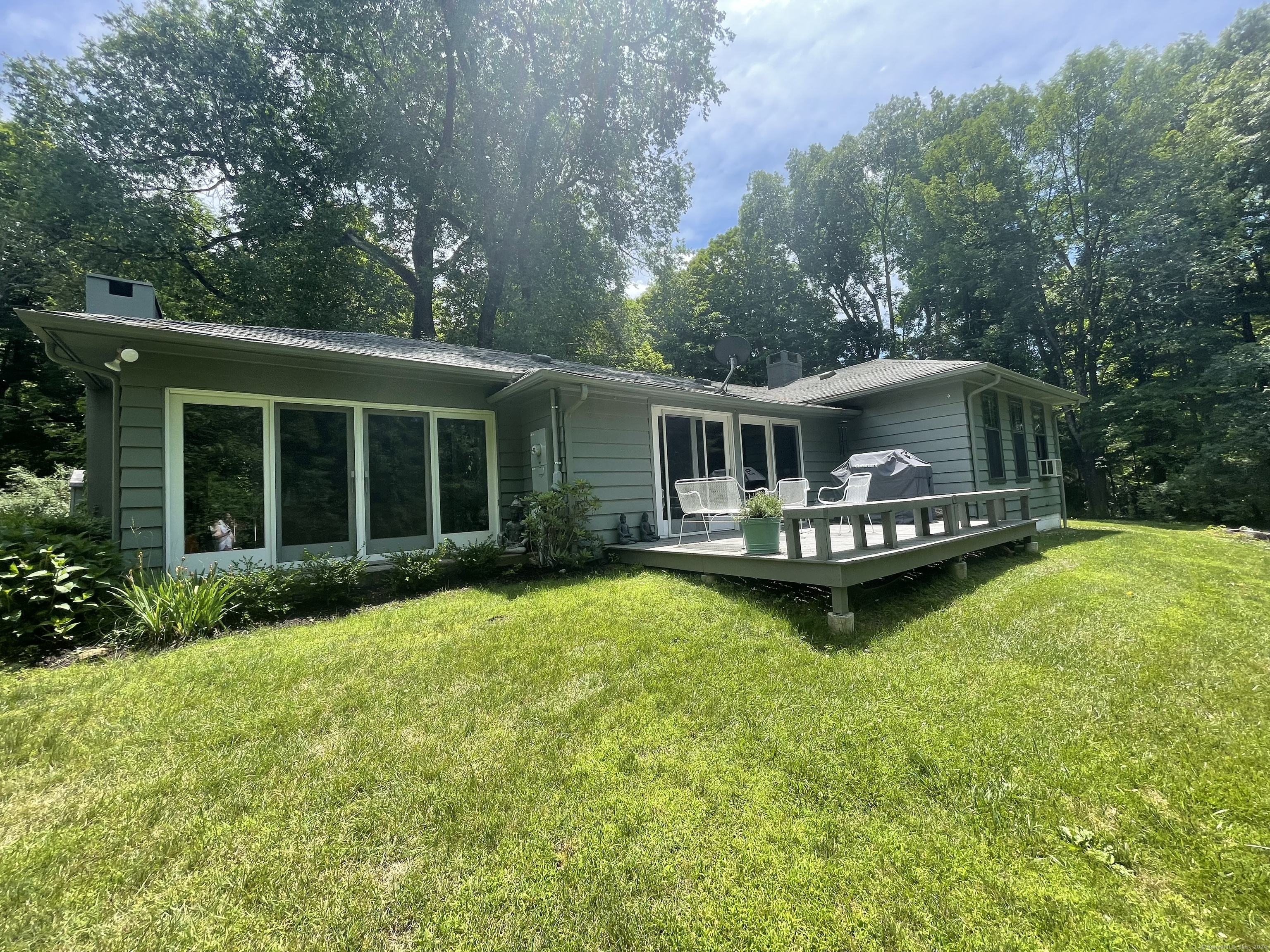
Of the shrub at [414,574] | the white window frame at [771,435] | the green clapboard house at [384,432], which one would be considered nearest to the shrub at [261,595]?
the shrub at [414,574]

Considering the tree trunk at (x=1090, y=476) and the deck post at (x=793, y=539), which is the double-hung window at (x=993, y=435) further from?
the tree trunk at (x=1090, y=476)

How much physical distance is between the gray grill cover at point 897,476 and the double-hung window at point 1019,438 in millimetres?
3676

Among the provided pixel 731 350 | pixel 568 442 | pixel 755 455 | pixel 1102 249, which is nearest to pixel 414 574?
pixel 568 442

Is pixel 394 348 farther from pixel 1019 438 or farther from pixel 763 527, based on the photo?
pixel 1019 438

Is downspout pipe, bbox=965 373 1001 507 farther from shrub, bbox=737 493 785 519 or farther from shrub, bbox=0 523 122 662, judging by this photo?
shrub, bbox=0 523 122 662

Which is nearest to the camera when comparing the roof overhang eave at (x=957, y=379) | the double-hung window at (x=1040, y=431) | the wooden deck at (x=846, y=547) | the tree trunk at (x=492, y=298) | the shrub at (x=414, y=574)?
the wooden deck at (x=846, y=547)

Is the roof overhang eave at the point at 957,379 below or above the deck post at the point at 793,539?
above

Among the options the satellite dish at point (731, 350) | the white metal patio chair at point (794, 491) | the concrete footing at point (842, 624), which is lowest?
the concrete footing at point (842, 624)

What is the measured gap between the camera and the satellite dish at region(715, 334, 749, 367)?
351 inches

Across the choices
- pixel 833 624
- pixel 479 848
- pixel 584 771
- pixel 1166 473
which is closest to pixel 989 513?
pixel 833 624

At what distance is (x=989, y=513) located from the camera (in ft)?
20.9

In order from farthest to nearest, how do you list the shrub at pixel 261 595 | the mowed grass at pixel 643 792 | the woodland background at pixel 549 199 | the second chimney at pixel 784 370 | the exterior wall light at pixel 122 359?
the second chimney at pixel 784 370 < the woodland background at pixel 549 199 < the exterior wall light at pixel 122 359 < the shrub at pixel 261 595 < the mowed grass at pixel 643 792

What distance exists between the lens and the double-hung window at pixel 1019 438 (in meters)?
9.42

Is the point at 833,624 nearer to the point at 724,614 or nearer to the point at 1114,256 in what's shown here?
the point at 724,614
